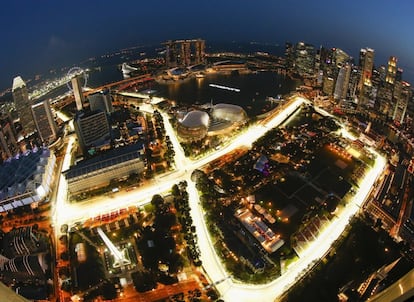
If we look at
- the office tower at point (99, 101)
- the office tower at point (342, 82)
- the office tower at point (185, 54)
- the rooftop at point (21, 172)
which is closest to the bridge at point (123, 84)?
the office tower at point (185, 54)

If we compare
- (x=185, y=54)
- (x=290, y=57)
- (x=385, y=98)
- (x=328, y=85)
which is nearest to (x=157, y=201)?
(x=385, y=98)

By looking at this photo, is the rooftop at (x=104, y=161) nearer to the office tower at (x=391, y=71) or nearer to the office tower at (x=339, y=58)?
the office tower at (x=391, y=71)

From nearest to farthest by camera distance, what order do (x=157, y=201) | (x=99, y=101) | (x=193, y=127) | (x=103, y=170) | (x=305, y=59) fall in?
(x=157, y=201) → (x=103, y=170) → (x=193, y=127) → (x=99, y=101) → (x=305, y=59)

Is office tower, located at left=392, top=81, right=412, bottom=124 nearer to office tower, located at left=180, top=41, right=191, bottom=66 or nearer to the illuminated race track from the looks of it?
the illuminated race track

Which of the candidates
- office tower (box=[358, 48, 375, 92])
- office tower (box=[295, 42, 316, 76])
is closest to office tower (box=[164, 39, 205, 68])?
office tower (box=[295, 42, 316, 76])

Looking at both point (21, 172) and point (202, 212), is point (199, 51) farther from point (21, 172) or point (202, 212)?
point (202, 212)

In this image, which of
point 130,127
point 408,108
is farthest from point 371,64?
point 130,127
